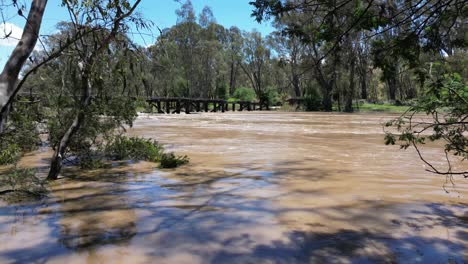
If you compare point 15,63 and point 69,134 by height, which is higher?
point 15,63

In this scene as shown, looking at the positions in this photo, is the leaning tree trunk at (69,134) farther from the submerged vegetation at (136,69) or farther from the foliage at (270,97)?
the foliage at (270,97)

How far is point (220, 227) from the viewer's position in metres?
4.33

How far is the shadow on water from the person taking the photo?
3.61 meters

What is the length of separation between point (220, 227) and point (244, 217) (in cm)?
43

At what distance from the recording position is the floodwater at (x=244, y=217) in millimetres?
3633

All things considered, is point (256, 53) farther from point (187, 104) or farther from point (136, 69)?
point (136, 69)

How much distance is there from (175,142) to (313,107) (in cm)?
3571

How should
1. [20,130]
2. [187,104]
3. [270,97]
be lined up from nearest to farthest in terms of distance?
[20,130], [187,104], [270,97]

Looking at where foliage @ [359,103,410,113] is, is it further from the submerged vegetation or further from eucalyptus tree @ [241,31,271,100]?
the submerged vegetation

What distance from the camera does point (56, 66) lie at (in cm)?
558

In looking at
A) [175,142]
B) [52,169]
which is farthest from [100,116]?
[175,142]

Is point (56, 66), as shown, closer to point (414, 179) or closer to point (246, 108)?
point (414, 179)

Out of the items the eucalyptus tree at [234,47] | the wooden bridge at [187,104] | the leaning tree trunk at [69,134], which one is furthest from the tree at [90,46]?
the eucalyptus tree at [234,47]

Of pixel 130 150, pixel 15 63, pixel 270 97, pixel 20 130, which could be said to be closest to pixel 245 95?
pixel 270 97
